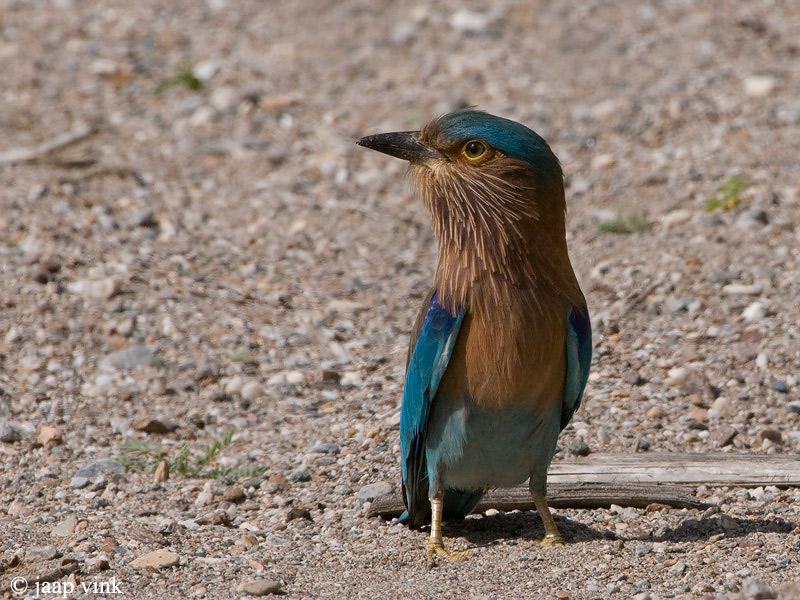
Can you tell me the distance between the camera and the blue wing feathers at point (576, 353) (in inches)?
184

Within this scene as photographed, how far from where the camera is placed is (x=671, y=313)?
6840mm

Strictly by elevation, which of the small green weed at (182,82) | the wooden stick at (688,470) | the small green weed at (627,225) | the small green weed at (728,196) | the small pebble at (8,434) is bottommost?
the wooden stick at (688,470)

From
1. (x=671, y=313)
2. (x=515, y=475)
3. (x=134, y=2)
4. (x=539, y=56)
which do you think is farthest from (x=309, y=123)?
(x=515, y=475)

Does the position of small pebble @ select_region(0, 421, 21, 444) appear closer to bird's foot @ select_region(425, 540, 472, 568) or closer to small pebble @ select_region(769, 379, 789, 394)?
bird's foot @ select_region(425, 540, 472, 568)

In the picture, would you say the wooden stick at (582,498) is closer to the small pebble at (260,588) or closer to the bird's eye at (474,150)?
the small pebble at (260,588)

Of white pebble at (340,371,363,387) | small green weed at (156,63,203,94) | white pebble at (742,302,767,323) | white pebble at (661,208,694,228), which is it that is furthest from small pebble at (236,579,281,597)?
small green weed at (156,63,203,94)

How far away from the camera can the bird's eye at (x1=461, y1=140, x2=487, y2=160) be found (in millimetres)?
4699

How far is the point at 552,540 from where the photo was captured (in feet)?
15.8

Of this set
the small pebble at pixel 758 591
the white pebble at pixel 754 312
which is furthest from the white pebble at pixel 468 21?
the small pebble at pixel 758 591

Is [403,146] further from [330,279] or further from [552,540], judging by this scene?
[330,279]

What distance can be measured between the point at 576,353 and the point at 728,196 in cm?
360

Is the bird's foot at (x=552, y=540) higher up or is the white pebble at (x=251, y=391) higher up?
the white pebble at (x=251, y=391)

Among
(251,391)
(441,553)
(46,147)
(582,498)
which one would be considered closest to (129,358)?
(251,391)

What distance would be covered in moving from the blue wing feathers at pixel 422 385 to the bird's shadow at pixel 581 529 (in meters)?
0.36
